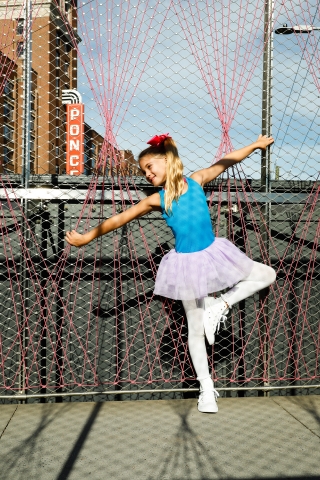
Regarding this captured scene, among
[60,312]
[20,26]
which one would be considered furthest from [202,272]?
[20,26]

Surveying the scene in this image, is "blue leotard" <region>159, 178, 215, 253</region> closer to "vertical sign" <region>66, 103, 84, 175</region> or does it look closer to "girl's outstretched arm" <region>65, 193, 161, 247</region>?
"girl's outstretched arm" <region>65, 193, 161, 247</region>

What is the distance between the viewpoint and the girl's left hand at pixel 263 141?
2780 mm

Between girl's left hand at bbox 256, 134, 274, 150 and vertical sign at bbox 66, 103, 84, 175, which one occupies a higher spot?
vertical sign at bbox 66, 103, 84, 175

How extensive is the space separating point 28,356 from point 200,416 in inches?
45.1

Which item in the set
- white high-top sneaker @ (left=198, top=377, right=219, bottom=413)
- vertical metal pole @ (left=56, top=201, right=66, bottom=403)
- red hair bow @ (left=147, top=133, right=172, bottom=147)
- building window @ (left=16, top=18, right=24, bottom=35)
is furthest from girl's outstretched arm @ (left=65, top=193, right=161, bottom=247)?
building window @ (left=16, top=18, right=24, bottom=35)

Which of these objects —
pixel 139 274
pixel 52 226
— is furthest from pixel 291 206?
pixel 52 226

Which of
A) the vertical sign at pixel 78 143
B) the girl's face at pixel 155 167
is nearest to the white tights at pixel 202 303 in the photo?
the girl's face at pixel 155 167

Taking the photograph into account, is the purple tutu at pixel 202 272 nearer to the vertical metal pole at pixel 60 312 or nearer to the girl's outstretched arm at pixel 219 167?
the girl's outstretched arm at pixel 219 167

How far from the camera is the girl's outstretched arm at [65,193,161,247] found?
7.78 feet

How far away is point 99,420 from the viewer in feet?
8.68

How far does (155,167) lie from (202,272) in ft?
1.92

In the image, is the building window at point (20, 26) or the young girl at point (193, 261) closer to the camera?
the young girl at point (193, 261)

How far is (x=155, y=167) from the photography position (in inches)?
93.8

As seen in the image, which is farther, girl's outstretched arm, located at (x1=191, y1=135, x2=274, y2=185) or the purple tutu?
girl's outstretched arm, located at (x1=191, y1=135, x2=274, y2=185)
